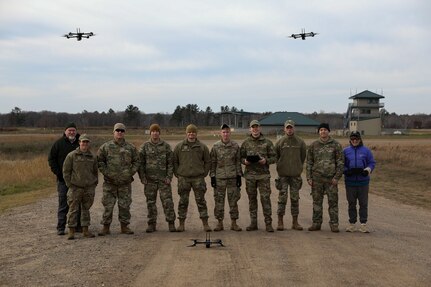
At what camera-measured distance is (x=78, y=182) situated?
9633 millimetres

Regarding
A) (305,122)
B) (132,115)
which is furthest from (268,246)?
(132,115)

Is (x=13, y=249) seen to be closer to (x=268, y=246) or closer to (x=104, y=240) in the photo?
(x=104, y=240)

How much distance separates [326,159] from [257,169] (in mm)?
1438

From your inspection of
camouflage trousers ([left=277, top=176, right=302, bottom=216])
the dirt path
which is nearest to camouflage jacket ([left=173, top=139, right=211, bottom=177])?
the dirt path

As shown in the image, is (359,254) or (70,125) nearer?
(359,254)

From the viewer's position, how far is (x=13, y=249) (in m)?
8.69

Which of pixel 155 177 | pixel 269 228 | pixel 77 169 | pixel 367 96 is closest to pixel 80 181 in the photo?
pixel 77 169

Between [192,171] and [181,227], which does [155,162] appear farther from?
[181,227]

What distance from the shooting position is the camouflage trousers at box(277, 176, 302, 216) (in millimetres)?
10172

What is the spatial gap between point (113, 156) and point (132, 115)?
151 m

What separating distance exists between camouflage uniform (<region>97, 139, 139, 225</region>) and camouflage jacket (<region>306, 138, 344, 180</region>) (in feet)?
12.1

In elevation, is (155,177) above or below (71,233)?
above

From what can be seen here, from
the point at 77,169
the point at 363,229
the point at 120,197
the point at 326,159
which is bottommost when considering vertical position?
the point at 363,229

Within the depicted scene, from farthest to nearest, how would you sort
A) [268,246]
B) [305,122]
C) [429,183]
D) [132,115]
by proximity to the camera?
[132,115], [305,122], [429,183], [268,246]
